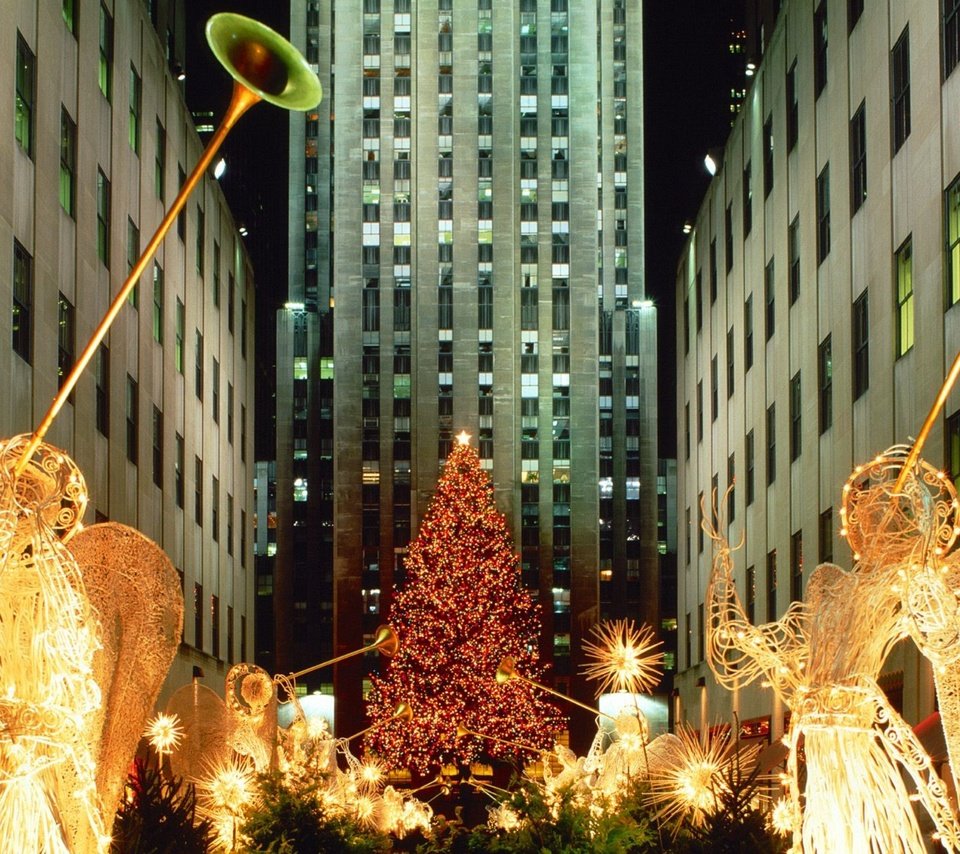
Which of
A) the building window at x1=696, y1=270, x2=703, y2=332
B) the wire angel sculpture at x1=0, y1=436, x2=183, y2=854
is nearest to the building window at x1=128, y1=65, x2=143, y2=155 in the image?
the building window at x1=696, y1=270, x2=703, y2=332

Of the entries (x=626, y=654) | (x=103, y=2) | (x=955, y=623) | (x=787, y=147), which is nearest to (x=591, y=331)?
(x=787, y=147)

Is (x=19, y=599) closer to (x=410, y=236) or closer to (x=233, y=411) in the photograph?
(x=233, y=411)

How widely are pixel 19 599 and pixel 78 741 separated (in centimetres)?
112

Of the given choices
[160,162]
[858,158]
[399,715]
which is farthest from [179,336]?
[858,158]

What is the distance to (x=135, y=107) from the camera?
42.8 m

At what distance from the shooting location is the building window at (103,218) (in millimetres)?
37875

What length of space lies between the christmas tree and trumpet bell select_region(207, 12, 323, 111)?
48.9 meters

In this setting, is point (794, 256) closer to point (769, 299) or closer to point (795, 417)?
point (769, 299)

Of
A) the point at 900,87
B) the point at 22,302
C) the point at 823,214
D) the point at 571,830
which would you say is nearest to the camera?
the point at 571,830

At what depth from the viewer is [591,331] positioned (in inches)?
3597

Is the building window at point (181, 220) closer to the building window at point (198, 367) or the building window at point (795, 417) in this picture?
the building window at point (198, 367)

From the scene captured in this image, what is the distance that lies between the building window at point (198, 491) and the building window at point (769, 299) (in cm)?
1908

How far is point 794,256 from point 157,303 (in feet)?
58.4

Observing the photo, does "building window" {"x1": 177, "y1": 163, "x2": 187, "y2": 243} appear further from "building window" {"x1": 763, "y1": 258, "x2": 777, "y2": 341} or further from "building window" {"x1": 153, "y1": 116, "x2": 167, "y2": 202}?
"building window" {"x1": 763, "y1": 258, "x2": 777, "y2": 341}
